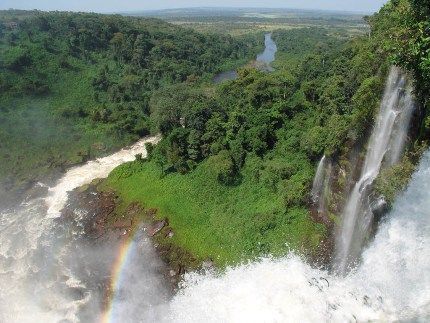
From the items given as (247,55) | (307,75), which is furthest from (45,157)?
(247,55)

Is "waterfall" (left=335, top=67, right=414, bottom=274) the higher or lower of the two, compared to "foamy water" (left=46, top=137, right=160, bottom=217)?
higher

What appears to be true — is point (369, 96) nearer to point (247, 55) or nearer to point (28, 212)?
point (28, 212)

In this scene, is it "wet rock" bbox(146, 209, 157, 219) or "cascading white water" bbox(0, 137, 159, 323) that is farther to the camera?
"wet rock" bbox(146, 209, 157, 219)

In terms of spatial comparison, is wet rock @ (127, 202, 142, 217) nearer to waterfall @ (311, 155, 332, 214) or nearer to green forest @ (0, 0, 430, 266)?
green forest @ (0, 0, 430, 266)

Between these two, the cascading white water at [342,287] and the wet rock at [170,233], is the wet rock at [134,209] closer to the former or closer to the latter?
the wet rock at [170,233]

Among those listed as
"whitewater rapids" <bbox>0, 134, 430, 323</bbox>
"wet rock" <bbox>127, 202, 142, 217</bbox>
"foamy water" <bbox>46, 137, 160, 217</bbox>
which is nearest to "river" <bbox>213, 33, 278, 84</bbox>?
"foamy water" <bbox>46, 137, 160, 217</bbox>

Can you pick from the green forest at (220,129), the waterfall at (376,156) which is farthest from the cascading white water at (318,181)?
the waterfall at (376,156)

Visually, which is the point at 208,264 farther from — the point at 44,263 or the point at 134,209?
the point at 44,263
